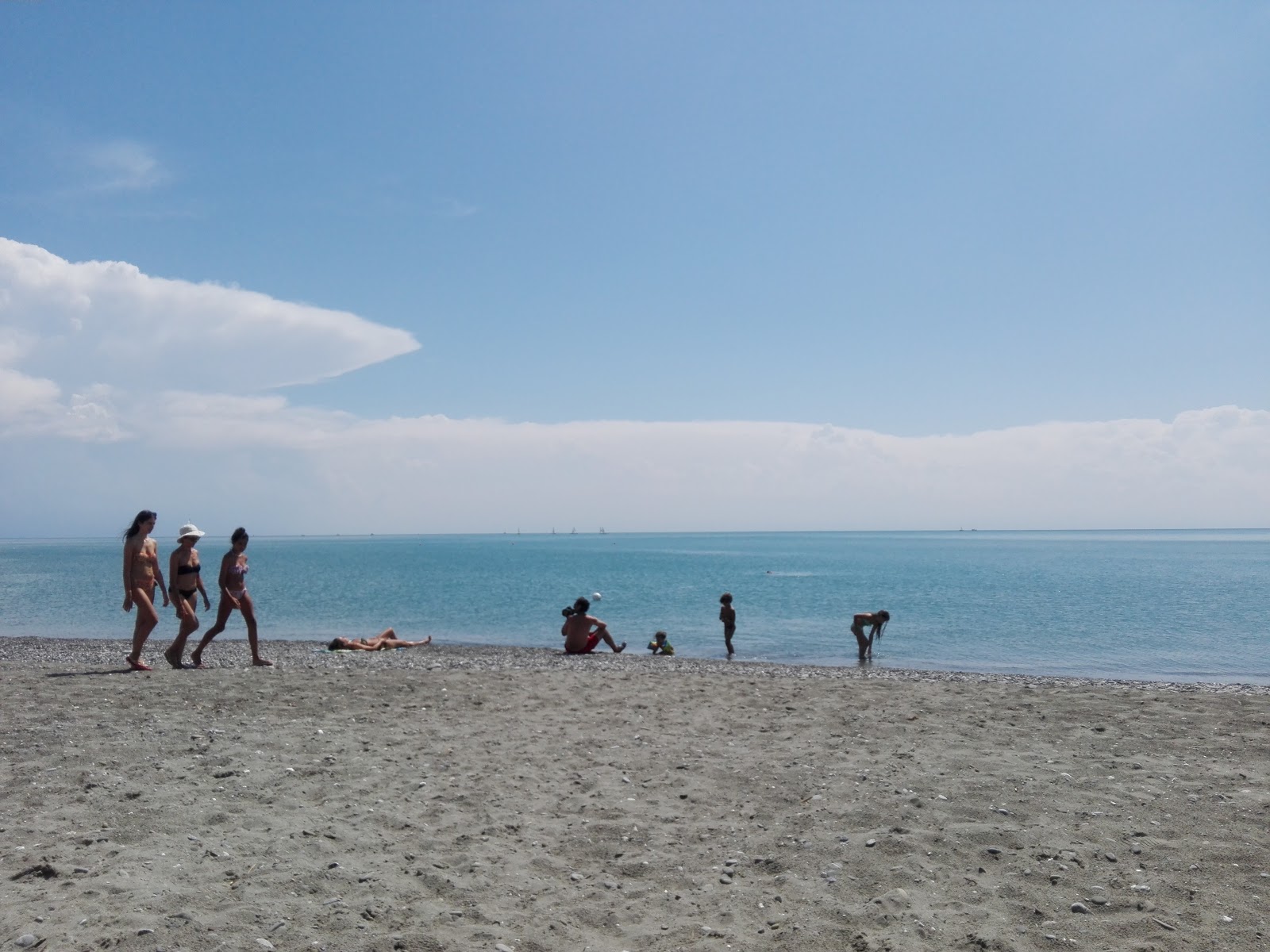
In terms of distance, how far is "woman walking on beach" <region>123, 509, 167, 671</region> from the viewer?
42.0ft

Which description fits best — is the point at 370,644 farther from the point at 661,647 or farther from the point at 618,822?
the point at 618,822

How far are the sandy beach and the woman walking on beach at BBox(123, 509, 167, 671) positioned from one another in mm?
1399

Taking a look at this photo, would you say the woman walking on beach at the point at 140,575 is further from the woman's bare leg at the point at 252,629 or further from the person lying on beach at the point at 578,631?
the person lying on beach at the point at 578,631

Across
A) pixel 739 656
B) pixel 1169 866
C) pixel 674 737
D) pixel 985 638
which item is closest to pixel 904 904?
pixel 1169 866

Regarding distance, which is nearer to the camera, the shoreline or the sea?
the shoreline

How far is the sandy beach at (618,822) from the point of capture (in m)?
5.01

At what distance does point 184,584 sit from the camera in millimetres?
13555

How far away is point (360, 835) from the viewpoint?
6.34m

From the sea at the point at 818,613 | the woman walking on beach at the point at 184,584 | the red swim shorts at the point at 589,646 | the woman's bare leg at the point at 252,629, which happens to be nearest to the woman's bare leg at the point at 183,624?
the woman walking on beach at the point at 184,584

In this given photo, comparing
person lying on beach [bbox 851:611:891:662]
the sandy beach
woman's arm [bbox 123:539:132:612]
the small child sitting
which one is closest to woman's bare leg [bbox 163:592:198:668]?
woman's arm [bbox 123:539:132:612]

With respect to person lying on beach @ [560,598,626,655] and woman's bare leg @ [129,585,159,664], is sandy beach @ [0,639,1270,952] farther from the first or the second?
person lying on beach @ [560,598,626,655]

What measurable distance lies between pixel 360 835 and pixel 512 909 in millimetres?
1699

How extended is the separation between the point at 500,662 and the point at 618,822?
12.4 m

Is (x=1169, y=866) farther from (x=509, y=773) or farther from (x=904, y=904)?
(x=509, y=773)
